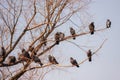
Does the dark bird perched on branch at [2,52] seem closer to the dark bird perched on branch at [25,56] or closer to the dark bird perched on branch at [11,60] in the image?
the dark bird perched on branch at [11,60]

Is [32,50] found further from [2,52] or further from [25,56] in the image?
[2,52]

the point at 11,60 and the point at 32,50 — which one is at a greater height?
the point at 32,50

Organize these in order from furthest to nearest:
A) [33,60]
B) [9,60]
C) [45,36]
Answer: [45,36] → [9,60] → [33,60]

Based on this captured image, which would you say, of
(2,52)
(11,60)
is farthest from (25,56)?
(2,52)

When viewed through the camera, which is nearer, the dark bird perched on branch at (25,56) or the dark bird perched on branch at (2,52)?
the dark bird perched on branch at (25,56)

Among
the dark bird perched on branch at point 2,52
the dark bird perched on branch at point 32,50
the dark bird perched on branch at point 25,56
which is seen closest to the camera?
the dark bird perched on branch at point 25,56

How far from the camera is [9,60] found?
9672 mm

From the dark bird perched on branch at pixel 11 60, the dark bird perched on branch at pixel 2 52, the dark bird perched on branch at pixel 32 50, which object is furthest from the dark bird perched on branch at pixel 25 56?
the dark bird perched on branch at pixel 2 52

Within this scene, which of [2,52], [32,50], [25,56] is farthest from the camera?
[32,50]

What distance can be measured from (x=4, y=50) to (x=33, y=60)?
54.2 inches

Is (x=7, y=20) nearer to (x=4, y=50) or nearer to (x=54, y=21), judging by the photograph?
(x=4, y=50)

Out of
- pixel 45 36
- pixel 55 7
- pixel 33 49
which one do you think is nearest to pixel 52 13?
pixel 55 7

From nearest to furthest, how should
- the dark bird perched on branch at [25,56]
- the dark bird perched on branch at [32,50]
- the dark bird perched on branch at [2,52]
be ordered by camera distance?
the dark bird perched on branch at [25,56] → the dark bird perched on branch at [2,52] → the dark bird perched on branch at [32,50]

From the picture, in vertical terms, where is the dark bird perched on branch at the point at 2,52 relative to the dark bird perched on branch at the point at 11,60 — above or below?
above
